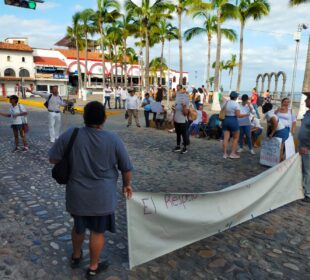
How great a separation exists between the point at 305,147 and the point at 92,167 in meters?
4.00

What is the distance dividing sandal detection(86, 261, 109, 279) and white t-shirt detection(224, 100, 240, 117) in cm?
558

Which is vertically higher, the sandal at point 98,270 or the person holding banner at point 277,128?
the person holding banner at point 277,128

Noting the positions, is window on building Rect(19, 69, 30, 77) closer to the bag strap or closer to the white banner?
the white banner

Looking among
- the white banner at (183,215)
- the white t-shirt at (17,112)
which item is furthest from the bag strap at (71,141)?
the white t-shirt at (17,112)

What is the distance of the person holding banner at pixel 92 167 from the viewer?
8.93 feet

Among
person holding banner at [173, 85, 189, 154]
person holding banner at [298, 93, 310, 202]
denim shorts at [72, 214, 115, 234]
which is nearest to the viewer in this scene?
denim shorts at [72, 214, 115, 234]

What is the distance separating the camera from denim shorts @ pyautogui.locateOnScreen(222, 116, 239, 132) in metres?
8.08

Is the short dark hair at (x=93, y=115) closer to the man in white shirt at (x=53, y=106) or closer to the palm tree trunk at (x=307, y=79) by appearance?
the man in white shirt at (x=53, y=106)

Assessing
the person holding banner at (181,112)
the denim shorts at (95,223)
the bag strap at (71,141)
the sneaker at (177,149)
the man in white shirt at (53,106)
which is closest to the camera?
the bag strap at (71,141)

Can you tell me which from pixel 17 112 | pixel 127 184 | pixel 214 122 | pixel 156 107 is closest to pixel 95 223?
pixel 127 184

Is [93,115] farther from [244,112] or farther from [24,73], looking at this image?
[24,73]

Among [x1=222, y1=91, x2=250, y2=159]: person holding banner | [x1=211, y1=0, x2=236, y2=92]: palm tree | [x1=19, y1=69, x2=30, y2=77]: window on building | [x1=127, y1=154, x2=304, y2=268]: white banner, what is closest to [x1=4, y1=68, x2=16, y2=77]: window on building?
[x1=19, y1=69, x2=30, y2=77]: window on building

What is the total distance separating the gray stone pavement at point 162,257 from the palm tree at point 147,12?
2436 cm

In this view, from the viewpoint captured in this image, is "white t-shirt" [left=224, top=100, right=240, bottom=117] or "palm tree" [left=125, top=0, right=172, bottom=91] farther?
"palm tree" [left=125, top=0, right=172, bottom=91]
